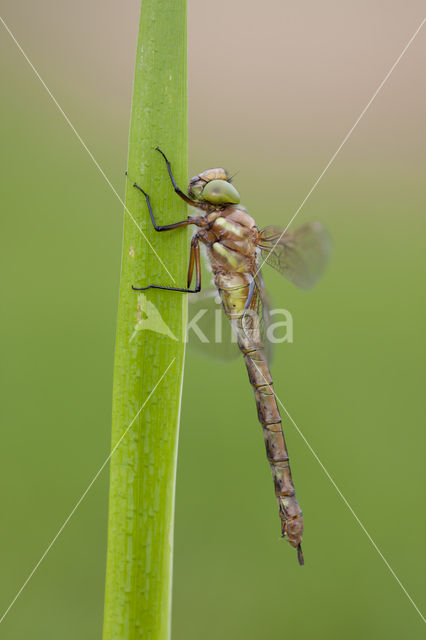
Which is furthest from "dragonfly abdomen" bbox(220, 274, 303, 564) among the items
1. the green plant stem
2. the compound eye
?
the green plant stem

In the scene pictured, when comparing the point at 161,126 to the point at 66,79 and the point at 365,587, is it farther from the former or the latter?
the point at 365,587

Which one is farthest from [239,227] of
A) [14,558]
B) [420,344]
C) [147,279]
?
[14,558]

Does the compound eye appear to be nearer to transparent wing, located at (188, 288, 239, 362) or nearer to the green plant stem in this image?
transparent wing, located at (188, 288, 239, 362)

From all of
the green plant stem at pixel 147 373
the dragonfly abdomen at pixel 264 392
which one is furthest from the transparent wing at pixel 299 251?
the green plant stem at pixel 147 373

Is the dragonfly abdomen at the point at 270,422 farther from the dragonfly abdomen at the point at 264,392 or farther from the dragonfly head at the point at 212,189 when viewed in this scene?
the dragonfly head at the point at 212,189

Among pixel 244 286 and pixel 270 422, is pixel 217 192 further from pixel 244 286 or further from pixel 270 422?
pixel 270 422
